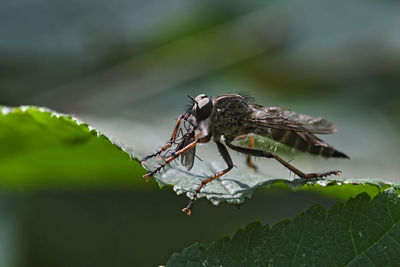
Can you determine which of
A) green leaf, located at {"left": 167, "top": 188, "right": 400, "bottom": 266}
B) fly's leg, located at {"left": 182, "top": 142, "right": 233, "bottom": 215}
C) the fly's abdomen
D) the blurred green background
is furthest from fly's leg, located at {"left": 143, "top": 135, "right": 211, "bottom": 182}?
the blurred green background

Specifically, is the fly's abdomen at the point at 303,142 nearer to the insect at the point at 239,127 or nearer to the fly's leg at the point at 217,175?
the insect at the point at 239,127

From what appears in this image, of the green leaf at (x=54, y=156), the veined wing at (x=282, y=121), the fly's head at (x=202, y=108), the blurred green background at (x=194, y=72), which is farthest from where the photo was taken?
the blurred green background at (x=194, y=72)

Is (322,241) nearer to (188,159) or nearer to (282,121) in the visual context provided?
(188,159)

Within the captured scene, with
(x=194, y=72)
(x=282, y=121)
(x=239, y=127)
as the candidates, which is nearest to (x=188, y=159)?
(x=239, y=127)

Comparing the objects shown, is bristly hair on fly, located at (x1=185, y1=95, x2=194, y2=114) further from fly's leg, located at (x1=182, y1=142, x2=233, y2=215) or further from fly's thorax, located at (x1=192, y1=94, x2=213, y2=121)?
fly's leg, located at (x1=182, y1=142, x2=233, y2=215)

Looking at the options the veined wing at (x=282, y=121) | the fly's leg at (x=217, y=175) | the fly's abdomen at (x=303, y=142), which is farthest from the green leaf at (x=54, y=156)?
the fly's abdomen at (x=303, y=142)

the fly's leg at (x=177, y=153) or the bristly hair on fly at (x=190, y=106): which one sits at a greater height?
the bristly hair on fly at (x=190, y=106)
